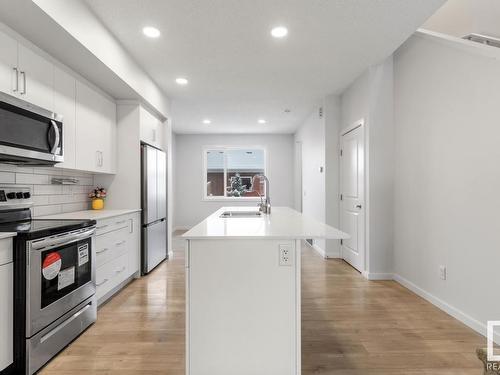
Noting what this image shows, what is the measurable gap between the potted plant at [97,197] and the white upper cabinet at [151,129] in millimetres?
837

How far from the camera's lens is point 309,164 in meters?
6.20

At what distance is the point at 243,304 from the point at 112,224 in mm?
1966

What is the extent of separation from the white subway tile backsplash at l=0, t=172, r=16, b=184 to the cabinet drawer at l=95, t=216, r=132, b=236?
2.39 ft

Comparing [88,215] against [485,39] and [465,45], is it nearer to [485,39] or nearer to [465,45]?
[465,45]

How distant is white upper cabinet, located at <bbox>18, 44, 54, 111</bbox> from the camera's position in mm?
2277

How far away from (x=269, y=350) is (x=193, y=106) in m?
4.51

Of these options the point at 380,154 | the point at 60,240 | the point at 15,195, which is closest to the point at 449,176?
the point at 380,154

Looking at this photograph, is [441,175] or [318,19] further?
[441,175]

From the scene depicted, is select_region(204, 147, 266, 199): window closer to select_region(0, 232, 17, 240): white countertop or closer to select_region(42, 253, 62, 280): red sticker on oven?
select_region(42, 253, 62, 280): red sticker on oven

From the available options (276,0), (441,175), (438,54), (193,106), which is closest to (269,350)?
(441,175)

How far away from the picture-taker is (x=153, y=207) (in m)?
4.25

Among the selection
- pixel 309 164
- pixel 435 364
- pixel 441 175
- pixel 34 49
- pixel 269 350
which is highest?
pixel 34 49

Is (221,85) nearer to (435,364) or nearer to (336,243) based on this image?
(336,243)

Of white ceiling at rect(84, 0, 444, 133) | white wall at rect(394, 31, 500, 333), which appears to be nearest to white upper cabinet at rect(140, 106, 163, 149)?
white ceiling at rect(84, 0, 444, 133)
